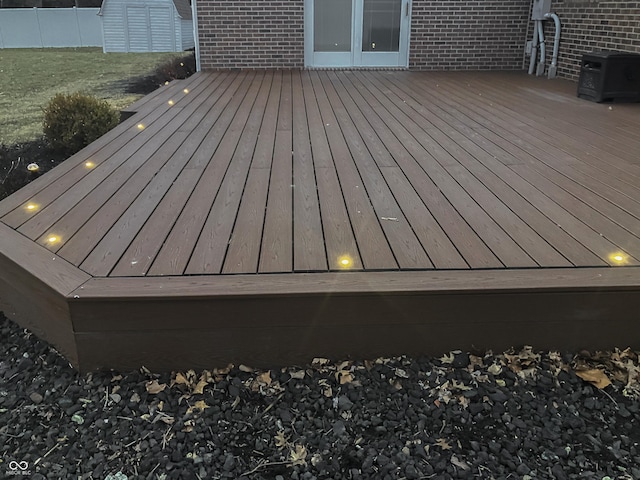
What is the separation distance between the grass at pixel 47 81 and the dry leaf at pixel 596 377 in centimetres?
550

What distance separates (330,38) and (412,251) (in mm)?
6622

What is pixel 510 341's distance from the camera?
1979mm

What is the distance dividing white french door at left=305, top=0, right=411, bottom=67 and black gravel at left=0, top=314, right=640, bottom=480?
688cm

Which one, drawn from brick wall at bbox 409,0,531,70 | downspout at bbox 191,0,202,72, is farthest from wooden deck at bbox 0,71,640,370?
brick wall at bbox 409,0,531,70

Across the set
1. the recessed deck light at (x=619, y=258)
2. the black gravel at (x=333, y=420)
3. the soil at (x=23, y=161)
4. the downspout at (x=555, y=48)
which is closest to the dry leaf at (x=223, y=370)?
the black gravel at (x=333, y=420)

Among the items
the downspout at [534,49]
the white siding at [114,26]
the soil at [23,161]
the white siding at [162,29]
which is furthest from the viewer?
the white siding at [114,26]

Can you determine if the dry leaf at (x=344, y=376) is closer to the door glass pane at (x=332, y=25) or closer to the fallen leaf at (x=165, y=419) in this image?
the fallen leaf at (x=165, y=419)

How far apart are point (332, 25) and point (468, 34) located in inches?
75.4

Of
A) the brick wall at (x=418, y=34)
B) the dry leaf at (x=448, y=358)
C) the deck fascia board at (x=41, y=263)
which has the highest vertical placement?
the brick wall at (x=418, y=34)

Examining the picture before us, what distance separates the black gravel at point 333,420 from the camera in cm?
159

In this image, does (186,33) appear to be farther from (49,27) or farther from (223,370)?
(223,370)

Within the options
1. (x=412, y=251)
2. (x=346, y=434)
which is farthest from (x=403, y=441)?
(x=412, y=251)

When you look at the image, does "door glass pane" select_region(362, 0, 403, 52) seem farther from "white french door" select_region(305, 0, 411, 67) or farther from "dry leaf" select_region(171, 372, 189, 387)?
"dry leaf" select_region(171, 372, 189, 387)

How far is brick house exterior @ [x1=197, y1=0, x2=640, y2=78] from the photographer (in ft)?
25.6
